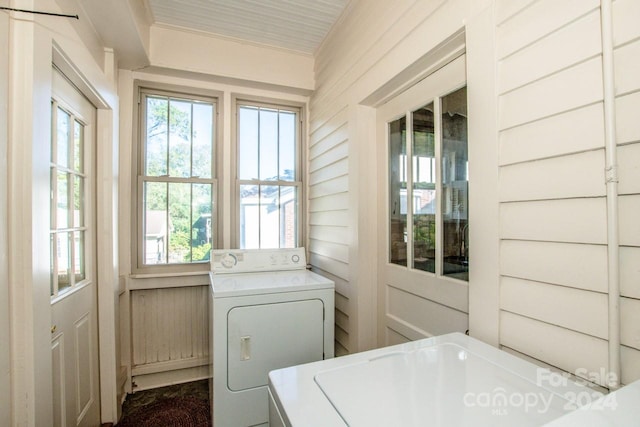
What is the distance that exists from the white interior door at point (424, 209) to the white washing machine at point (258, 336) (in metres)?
0.40

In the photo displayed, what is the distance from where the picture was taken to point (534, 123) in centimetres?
89

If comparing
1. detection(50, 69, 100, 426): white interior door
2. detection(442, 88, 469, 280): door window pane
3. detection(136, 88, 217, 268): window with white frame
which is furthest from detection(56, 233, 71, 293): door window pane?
detection(442, 88, 469, 280): door window pane

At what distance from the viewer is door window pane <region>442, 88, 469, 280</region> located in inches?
48.9

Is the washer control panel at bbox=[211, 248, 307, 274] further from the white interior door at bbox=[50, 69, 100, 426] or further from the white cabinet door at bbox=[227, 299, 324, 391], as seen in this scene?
the white interior door at bbox=[50, 69, 100, 426]

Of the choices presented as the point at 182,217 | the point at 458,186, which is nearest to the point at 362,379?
the point at 458,186

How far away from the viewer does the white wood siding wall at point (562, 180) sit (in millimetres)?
699

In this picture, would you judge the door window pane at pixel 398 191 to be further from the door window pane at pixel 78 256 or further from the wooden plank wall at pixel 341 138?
the door window pane at pixel 78 256

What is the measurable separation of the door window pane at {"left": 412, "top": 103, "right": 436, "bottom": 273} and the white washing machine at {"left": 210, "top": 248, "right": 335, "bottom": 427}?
617 millimetres

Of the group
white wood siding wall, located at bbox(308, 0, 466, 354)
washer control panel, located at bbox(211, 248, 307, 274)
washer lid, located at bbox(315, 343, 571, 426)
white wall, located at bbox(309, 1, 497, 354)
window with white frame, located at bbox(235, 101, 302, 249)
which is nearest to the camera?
washer lid, located at bbox(315, 343, 571, 426)

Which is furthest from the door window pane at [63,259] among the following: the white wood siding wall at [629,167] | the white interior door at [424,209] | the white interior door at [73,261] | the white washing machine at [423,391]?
the white wood siding wall at [629,167]

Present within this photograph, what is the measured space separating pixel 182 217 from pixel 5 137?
1.47 metres

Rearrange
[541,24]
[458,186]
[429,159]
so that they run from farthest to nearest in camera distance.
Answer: [429,159], [458,186], [541,24]

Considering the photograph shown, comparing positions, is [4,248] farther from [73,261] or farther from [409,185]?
[409,185]

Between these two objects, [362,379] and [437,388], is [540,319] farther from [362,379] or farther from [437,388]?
[362,379]
